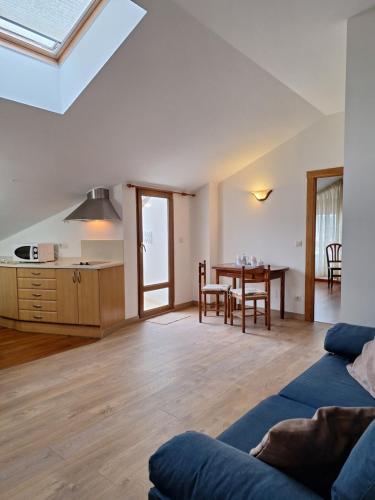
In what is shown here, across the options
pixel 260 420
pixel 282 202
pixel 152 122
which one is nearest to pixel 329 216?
pixel 282 202

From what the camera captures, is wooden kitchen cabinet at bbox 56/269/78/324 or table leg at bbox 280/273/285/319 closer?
wooden kitchen cabinet at bbox 56/269/78/324

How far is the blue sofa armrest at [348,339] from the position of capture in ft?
6.86

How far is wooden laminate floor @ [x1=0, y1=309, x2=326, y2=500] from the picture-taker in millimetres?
1788

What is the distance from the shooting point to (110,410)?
2.41m

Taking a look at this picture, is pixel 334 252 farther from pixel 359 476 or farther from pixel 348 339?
pixel 359 476

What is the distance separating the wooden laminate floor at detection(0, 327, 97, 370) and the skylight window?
9.49ft

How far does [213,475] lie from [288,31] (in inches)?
114

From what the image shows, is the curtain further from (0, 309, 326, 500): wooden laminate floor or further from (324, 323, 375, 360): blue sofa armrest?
(324, 323, 375, 360): blue sofa armrest

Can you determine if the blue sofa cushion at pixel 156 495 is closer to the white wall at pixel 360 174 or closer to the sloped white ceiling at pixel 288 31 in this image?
the white wall at pixel 360 174

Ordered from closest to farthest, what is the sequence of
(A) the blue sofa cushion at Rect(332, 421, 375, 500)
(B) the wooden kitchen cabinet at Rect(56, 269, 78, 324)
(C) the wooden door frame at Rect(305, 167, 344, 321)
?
(A) the blue sofa cushion at Rect(332, 421, 375, 500)
(B) the wooden kitchen cabinet at Rect(56, 269, 78, 324)
(C) the wooden door frame at Rect(305, 167, 344, 321)

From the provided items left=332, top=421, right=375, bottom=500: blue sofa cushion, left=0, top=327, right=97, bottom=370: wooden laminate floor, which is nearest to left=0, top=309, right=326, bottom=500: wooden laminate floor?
left=0, top=327, right=97, bottom=370: wooden laminate floor

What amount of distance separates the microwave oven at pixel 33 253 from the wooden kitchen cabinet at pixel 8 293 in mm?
200

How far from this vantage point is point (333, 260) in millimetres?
7773

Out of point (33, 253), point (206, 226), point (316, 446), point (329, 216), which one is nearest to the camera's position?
point (316, 446)
